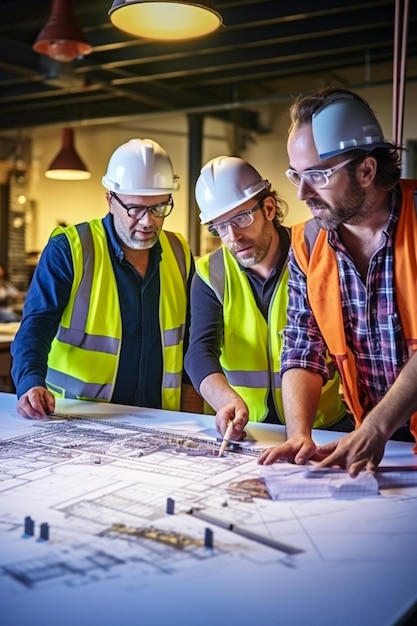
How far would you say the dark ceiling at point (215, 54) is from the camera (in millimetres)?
5961

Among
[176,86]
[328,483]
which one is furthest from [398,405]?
[176,86]

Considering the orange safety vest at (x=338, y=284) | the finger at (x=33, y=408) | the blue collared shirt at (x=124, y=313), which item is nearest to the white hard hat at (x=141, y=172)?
the blue collared shirt at (x=124, y=313)

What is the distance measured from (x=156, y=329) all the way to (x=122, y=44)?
4.30 m

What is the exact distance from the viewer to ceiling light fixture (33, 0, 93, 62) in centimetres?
446

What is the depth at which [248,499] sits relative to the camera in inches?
68.4

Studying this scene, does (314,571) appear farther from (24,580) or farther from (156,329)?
(156,329)

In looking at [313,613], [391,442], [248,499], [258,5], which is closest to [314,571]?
[313,613]

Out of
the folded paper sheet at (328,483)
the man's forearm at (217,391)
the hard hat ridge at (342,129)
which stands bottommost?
the folded paper sheet at (328,483)

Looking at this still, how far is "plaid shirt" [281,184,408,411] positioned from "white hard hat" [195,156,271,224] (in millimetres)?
438

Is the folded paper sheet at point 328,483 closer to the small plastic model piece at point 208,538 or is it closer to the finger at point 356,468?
the finger at point 356,468

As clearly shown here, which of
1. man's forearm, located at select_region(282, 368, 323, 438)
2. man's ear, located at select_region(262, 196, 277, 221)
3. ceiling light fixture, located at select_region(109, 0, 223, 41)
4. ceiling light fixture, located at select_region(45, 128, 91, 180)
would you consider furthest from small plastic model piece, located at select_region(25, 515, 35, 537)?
ceiling light fixture, located at select_region(45, 128, 91, 180)

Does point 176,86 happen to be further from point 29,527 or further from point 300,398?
point 29,527

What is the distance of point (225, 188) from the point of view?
2.80 m

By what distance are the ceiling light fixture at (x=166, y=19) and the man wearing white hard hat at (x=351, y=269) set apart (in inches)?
25.5
